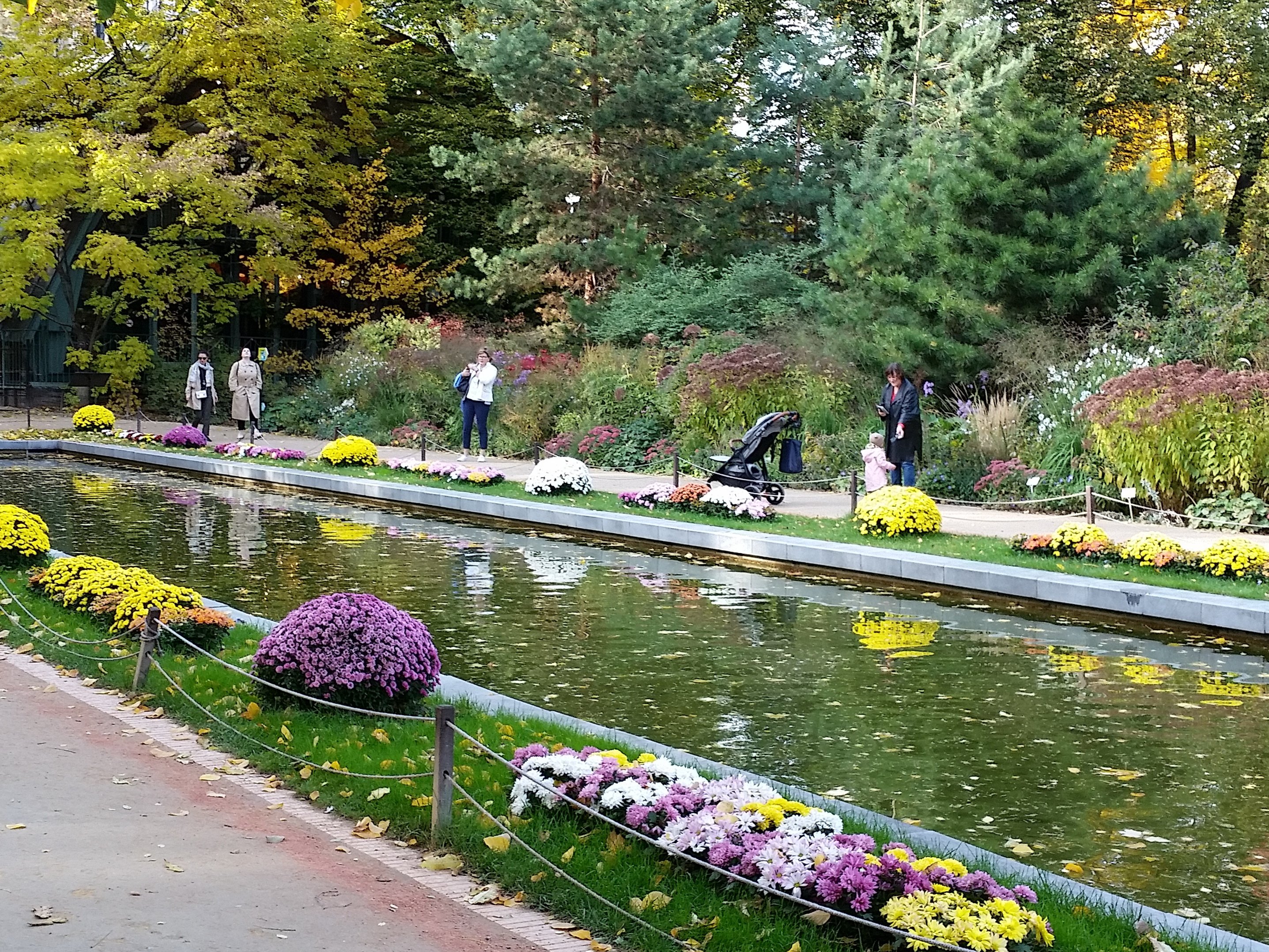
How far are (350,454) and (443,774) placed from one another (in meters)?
18.7

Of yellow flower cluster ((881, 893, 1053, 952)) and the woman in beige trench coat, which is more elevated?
the woman in beige trench coat

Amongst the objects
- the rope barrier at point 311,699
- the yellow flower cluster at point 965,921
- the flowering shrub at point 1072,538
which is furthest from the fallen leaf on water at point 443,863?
the flowering shrub at point 1072,538

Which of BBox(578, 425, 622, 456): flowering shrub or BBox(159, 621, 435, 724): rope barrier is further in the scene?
BBox(578, 425, 622, 456): flowering shrub

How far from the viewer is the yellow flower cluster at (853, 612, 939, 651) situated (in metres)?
11.5

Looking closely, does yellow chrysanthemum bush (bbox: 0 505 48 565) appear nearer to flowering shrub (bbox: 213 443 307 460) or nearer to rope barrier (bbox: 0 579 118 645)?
rope barrier (bbox: 0 579 118 645)

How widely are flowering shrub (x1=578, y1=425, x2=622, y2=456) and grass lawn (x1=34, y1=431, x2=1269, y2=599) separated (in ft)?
12.9

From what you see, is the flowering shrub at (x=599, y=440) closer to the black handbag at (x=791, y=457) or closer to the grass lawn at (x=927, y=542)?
the grass lawn at (x=927, y=542)

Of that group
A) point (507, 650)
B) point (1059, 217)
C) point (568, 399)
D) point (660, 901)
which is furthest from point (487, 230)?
point (660, 901)

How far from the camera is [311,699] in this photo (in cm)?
736

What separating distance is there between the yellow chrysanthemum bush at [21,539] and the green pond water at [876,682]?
4.07ft

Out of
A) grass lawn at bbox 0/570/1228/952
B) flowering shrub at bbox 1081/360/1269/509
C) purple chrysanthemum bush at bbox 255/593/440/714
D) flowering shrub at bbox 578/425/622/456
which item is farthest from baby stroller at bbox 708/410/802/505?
purple chrysanthemum bush at bbox 255/593/440/714

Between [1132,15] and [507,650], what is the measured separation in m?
35.1

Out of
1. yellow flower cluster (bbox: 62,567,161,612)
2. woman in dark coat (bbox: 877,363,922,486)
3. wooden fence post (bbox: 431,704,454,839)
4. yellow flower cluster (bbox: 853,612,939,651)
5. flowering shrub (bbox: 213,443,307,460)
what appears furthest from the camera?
flowering shrub (bbox: 213,443,307,460)

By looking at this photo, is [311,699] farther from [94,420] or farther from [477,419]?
[94,420]
